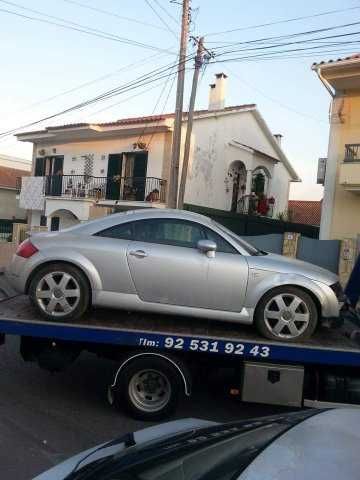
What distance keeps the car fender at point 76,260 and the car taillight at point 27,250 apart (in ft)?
0.43

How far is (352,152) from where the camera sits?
548 inches

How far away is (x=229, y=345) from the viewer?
16.9 feet

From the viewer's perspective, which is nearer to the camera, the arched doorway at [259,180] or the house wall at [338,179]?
the house wall at [338,179]

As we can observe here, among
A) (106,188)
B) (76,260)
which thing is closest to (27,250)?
(76,260)

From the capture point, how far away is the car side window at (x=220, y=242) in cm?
559

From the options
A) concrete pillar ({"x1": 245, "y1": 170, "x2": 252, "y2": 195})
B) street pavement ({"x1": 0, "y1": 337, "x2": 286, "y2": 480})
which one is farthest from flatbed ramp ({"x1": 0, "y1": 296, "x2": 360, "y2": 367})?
concrete pillar ({"x1": 245, "y1": 170, "x2": 252, "y2": 195})

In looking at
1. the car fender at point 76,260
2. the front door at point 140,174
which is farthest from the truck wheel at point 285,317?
the front door at point 140,174

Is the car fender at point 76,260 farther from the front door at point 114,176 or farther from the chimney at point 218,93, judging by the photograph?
the chimney at point 218,93

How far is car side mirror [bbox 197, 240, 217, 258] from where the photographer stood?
17.7ft

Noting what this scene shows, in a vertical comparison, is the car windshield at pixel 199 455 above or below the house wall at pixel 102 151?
below

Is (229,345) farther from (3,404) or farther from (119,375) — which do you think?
(3,404)

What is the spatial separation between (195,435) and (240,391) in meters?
2.78

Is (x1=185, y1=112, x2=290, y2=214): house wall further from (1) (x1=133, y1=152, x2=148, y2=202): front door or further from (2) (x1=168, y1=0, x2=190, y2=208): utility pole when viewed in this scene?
(2) (x1=168, y1=0, x2=190, y2=208): utility pole

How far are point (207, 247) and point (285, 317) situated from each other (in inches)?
41.7
